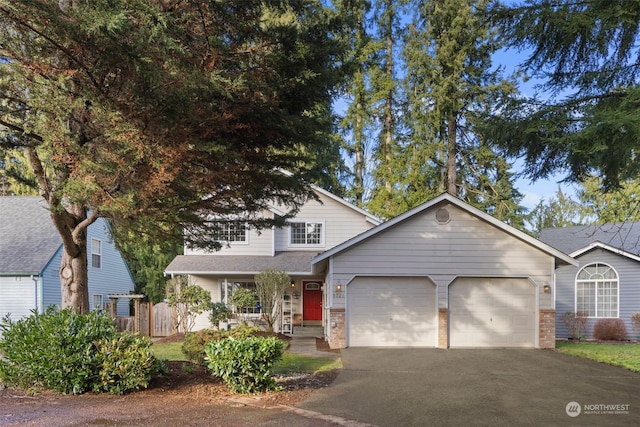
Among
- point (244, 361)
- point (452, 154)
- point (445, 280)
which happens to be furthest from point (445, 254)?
point (452, 154)

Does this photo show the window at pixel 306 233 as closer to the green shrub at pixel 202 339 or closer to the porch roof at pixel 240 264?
the porch roof at pixel 240 264

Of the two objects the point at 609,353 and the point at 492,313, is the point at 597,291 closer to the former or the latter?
the point at 609,353

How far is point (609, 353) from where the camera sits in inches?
496

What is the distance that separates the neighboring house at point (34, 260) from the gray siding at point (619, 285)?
16253mm

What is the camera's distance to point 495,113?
834cm

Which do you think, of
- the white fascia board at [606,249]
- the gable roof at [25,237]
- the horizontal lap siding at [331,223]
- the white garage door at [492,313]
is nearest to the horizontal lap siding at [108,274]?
the gable roof at [25,237]

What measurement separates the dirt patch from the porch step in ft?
30.4

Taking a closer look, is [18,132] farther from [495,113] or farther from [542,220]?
[542,220]

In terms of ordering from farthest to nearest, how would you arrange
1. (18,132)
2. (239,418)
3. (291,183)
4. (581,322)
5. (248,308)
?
(248,308)
(581,322)
(291,183)
(18,132)
(239,418)

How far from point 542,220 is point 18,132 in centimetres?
3610

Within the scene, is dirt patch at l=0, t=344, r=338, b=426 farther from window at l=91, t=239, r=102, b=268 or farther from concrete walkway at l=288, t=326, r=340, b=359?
window at l=91, t=239, r=102, b=268

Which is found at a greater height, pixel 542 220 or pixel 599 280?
pixel 542 220

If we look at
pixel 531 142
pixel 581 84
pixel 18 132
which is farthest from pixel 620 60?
pixel 18 132

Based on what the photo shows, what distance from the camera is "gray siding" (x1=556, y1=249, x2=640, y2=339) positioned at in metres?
16.5
